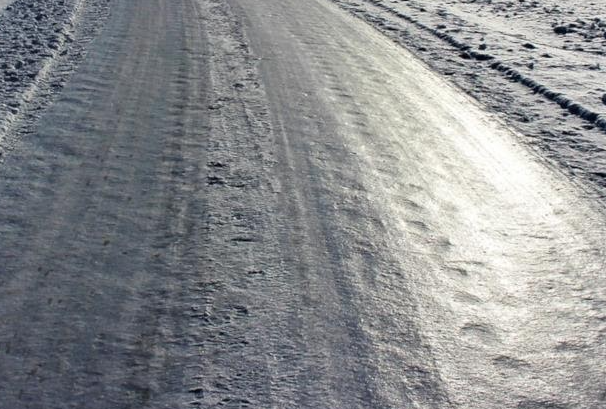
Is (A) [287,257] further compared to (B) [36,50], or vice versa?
(B) [36,50]

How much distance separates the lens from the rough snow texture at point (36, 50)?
7.47m

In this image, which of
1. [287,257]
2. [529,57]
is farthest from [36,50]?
[529,57]

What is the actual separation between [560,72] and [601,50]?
1905 millimetres

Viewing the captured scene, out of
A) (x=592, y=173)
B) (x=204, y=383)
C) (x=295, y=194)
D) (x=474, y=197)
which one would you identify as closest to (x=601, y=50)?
(x=592, y=173)

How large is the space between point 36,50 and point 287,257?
658 centimetres

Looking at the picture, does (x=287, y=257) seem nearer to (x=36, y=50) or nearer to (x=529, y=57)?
(x=36, y=50)

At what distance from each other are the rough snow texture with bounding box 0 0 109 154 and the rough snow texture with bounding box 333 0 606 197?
480 cm

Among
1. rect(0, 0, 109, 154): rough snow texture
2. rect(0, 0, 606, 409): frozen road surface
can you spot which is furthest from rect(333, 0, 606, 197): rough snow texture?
rect(0, 0, 109, 154): rough snow texture

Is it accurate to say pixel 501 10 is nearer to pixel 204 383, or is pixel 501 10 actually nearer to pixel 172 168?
pixel 172 168

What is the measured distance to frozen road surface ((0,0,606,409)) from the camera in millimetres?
3701

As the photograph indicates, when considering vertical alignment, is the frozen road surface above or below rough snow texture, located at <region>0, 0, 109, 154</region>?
above

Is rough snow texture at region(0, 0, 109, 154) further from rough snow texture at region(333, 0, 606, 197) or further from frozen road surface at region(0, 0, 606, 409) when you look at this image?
rough snow texture at region(333, 0, 606, 197)

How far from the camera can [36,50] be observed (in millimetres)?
9977

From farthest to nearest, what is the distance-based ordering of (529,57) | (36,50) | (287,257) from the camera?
1. (529,57)
2. (36,50)
3. (287,257)
